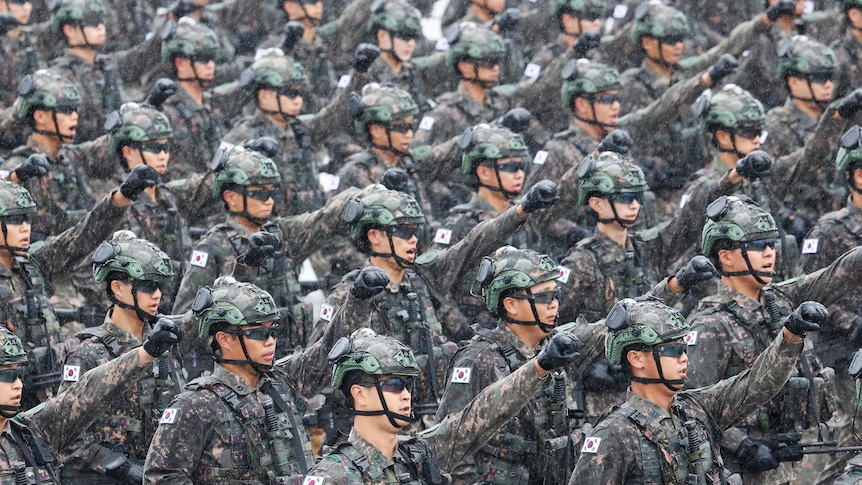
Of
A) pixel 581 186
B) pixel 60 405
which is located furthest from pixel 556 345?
pixel 581 186

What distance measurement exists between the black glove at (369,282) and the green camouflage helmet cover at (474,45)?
836cm

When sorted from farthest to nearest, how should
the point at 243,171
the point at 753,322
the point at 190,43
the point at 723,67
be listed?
the point at 190,43
the point at 723,67
the point at 243,171
the point at 753,322

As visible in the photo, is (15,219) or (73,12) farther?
(73,12)

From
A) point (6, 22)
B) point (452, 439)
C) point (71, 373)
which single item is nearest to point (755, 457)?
point (452, 439)

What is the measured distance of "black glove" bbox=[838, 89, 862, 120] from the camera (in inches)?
857

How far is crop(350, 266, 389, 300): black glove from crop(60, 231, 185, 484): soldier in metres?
1.88

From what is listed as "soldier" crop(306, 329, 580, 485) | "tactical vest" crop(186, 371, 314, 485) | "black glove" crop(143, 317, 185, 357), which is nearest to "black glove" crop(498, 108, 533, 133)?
"tactical vest" crop(186, 371, 314, 485)

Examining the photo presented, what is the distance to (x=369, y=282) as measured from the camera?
17.2m

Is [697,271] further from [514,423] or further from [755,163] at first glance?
[755,163]

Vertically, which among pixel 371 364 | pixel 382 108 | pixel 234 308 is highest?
pixel 371 364

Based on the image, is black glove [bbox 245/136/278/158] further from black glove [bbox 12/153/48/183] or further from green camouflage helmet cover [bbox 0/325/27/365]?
A: green camouflage helmet cover [bbox 0/325/27/365]

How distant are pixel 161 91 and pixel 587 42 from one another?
5.96 m

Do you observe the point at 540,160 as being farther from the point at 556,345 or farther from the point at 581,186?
the point at 556,345

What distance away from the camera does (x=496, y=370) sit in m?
16.4
